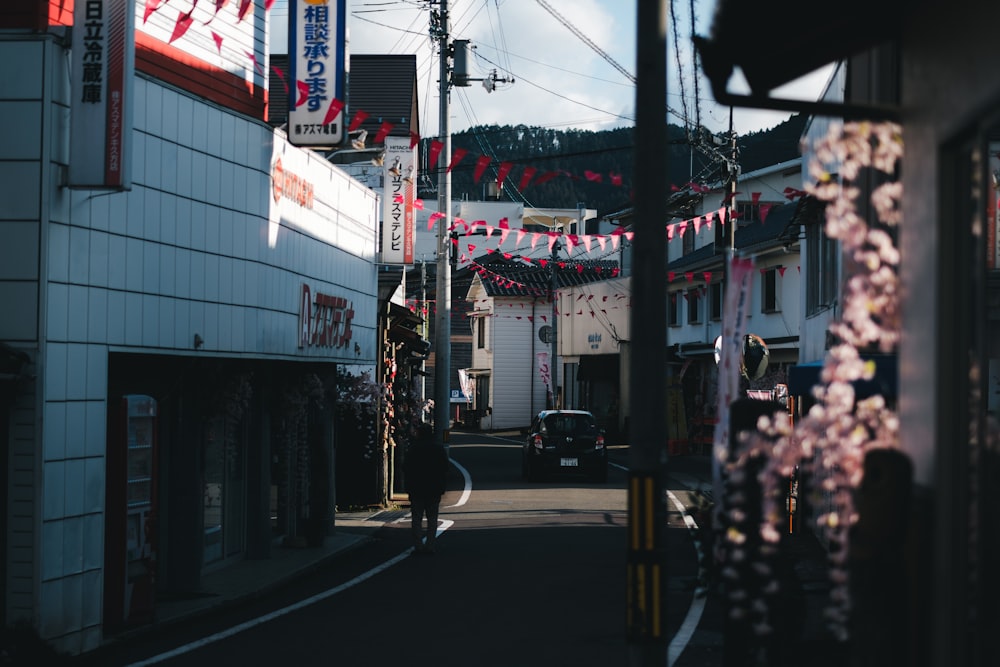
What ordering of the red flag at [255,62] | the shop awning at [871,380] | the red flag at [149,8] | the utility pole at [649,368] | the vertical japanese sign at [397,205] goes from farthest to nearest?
the vertical japanese sign at [397,205] → the red flag at [255,62] → the red flag at [149,8] → the shop awning at [871,380] → the utility pole at [649,368]

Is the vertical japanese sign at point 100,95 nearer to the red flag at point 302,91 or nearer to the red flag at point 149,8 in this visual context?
the red flag at point 149,8

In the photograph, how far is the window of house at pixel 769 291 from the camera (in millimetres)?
38531

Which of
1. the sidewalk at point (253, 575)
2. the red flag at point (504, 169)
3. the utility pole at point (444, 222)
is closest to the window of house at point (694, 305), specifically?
the utility pole at point (444, 222)

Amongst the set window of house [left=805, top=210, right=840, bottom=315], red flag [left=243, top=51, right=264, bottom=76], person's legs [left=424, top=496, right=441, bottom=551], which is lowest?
person's legs [left=424, top=496, right=441, bottom=551]

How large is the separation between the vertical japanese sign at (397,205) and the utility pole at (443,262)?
2.63 feet

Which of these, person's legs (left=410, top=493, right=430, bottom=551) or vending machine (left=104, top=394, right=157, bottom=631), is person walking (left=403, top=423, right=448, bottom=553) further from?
vending machine (left=104, top=394, right=157, bottom=631)

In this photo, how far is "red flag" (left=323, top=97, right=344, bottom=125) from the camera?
1672 centimetres

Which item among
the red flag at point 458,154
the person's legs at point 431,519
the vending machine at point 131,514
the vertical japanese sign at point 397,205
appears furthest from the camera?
the vertical japanese sign at point 397,205

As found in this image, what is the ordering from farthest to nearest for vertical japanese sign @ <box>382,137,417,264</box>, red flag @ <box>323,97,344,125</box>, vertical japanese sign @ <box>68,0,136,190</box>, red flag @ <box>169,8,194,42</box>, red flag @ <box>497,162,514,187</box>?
vertical japanese sign @ <box>382,137,417,264</box> < red flag @ <box>497,162,514,187</box> < red flag @ <box>323,97,344,125</box> < red flag @ <box>169,8,194,42</box> < vertical japanese sign @ <box>68,0,136,190</box>

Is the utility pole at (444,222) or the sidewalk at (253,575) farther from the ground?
the utility pole at (444,222)

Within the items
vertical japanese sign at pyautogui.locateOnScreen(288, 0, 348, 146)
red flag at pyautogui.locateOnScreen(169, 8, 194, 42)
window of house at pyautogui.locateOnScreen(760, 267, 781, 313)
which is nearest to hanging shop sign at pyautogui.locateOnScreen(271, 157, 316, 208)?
vertical japanese sign at pyautogui.locateOnScreen(288, 0, 348, 146)

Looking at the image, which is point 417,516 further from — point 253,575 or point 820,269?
point 820,269

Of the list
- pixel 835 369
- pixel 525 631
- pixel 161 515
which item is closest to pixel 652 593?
pixel 835 369

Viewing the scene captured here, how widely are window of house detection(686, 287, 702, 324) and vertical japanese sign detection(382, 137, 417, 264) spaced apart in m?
20.4
